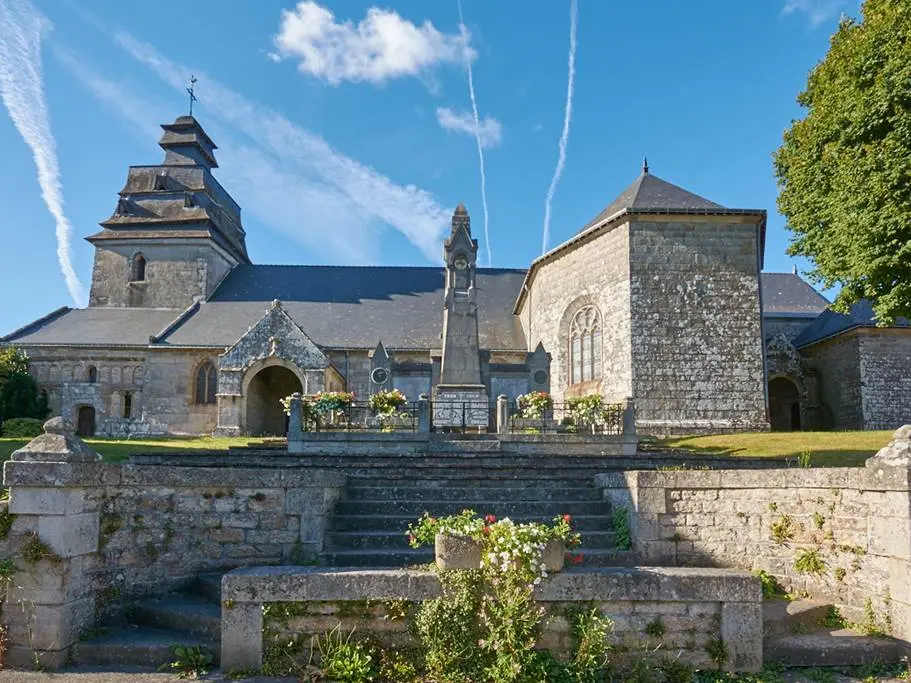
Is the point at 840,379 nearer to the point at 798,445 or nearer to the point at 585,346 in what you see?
the point at 585,346

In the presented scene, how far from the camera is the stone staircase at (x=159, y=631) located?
5.66 metres

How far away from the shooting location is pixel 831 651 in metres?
5.75

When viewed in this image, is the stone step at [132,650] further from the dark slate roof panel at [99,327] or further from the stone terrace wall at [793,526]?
the dark slate roof panel at [99,327]

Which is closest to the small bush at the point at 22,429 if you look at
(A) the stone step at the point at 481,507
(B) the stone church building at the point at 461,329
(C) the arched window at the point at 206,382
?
(B) the stone church building at the point at 461,329

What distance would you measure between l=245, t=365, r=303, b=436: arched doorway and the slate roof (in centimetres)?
2226

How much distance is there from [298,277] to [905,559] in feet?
102

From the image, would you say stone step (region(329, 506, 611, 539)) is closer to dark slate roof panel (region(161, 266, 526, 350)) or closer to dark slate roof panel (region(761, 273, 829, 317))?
dark slate roof panel (region(161, 266, 526, 350))

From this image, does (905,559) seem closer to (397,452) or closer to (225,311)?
(397,452)

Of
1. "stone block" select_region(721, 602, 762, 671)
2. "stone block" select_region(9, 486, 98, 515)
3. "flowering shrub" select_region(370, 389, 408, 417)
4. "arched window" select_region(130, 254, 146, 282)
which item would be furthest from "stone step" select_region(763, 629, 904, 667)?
"arched window" select_region(130, 254, 146, 282)

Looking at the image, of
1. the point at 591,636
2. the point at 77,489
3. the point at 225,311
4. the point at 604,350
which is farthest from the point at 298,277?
the point at 591,636

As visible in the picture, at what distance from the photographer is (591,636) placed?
5.18m

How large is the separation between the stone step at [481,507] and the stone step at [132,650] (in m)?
2.53

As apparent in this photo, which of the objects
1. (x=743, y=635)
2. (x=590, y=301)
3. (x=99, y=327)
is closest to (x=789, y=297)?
(x=590, y=301)

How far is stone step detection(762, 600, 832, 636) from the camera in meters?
6.13
